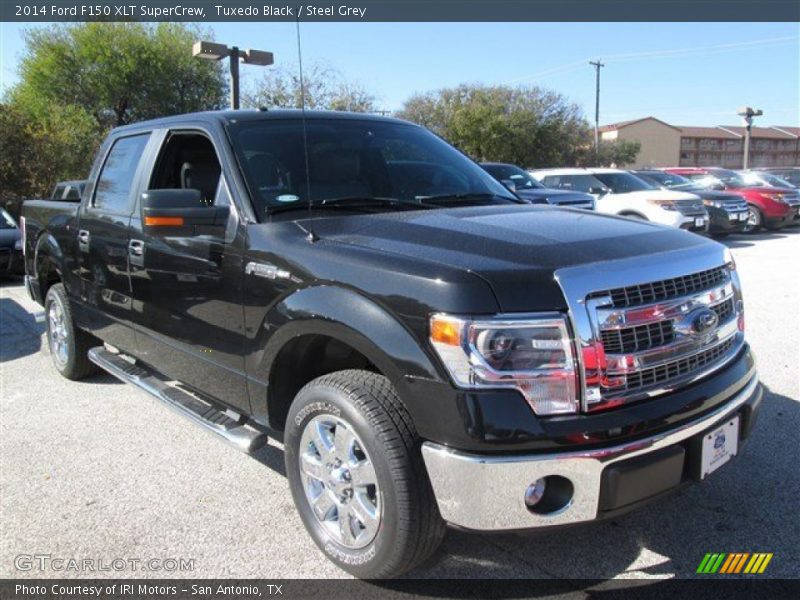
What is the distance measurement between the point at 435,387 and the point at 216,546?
1420 millimetres

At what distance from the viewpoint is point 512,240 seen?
2623 mm

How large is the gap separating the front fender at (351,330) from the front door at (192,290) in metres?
0.28

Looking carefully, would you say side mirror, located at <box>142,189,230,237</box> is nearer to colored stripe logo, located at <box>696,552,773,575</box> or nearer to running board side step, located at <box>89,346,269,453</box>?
running board side step, located at <box>89,346,269,453</box>

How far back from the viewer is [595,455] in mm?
2227

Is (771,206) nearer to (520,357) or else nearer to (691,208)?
(691,208)

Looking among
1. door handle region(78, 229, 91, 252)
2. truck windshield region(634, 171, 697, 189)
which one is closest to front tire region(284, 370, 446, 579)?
door handle region(78, 229, 91, 252)

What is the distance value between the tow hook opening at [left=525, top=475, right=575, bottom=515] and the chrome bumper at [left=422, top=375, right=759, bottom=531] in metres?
0.01

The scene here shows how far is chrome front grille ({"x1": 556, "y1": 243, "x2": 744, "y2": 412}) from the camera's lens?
7.50ft

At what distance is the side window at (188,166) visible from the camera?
146 inches

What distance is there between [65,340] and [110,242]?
152 centimetres

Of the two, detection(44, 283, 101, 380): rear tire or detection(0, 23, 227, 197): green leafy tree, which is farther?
detection(0, 23, 227, 197): green leafy tree

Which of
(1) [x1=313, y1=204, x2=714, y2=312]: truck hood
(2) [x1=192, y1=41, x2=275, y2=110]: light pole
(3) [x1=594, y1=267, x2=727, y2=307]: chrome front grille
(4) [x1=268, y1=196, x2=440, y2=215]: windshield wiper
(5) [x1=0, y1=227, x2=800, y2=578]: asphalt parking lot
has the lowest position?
(5) [x1=0, y1=227, x2=800, y2=578]: asphalt parking lot

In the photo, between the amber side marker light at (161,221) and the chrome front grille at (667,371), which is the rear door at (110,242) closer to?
the amber side marker light at (161,221)

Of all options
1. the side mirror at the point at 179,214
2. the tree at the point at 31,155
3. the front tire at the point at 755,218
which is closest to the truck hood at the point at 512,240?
the side mirror at the point at 179,214
